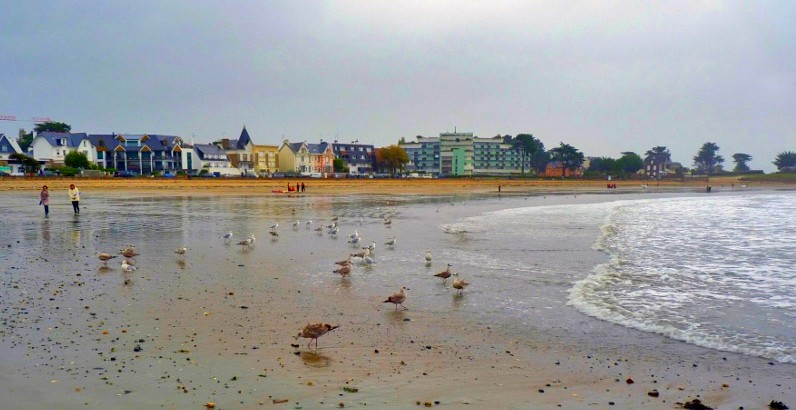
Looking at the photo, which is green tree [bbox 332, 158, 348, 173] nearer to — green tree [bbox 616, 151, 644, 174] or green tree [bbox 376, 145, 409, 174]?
green tree [bbox 376, 145, 409, 174]

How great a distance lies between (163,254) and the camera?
1584 cm

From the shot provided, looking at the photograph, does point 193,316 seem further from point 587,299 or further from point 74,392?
point 587,299

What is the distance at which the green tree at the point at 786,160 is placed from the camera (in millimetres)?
171500

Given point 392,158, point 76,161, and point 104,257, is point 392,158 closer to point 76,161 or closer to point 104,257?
point 76,161

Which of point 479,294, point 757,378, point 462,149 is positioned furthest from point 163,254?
point 462,149

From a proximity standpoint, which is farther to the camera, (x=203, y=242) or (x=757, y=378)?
(x=203, y=242)

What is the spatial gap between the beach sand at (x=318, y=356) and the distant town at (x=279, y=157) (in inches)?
2751

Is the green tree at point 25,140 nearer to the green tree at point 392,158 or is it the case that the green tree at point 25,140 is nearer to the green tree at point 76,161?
the green tree at point 76,161

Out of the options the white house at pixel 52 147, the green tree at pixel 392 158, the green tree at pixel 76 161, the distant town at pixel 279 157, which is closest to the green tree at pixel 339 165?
the distant town at pixel 279 157

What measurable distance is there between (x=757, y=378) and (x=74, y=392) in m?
7.57

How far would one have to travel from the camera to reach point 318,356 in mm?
7262

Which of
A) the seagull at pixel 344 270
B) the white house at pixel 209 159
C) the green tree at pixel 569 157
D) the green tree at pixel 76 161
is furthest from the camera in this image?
the green tree at pixel 569 157

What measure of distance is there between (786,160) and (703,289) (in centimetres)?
19587

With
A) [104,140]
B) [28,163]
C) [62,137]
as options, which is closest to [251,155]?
[104,140]
